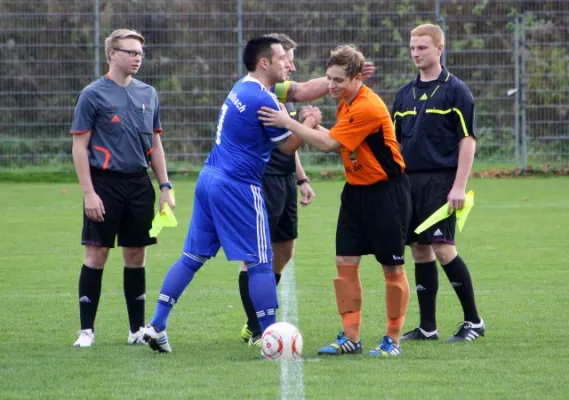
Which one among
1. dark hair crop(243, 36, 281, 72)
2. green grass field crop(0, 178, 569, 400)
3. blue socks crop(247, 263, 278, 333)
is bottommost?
green grass field crop(0, 178, 569, 400)

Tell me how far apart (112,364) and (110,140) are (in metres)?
1.69

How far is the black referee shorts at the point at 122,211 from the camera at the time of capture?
7805 millimetres

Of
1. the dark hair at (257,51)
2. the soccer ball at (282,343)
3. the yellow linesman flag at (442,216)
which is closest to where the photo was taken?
the soccer ball at (282,343)

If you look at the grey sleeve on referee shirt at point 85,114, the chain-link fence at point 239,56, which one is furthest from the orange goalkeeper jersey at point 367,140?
the chain-link fence at point 239,56

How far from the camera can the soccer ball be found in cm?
669

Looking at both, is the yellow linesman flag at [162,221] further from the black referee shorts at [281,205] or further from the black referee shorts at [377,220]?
the black referee shorts at [377,220]

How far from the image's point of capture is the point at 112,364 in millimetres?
6914

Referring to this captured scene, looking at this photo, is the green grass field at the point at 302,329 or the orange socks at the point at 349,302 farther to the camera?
the orange socks at the point at 349,302

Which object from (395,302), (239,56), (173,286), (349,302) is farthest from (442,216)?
(239,56)

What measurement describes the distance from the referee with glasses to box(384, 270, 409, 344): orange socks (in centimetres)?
174

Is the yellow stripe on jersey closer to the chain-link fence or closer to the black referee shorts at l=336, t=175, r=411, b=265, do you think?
the black referee shorts at l=336, t=175, r=411, b=265

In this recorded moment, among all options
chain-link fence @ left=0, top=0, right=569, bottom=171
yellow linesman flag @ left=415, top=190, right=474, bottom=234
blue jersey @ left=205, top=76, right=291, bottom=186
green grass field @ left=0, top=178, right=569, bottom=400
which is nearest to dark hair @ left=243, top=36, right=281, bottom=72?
blue jersey @ left=205, top=76, right=291, bottom=186

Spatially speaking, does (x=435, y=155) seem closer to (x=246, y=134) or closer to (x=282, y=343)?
(x=246, y=134)

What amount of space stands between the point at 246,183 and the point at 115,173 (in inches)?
47.9
